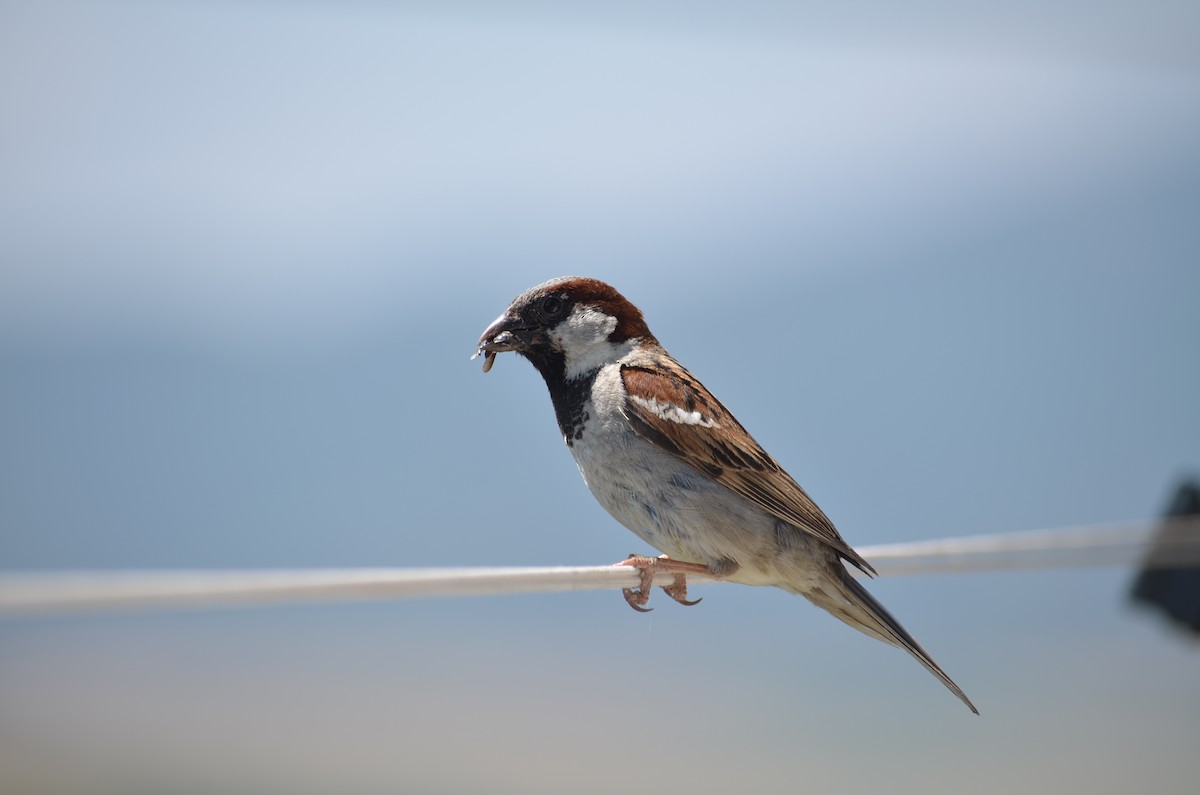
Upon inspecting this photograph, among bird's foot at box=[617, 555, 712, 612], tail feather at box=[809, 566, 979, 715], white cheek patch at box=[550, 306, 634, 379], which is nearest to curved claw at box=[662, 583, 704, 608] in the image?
bird's foot at box=[617, 555, 712, 612]

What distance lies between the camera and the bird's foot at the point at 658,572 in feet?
9.83

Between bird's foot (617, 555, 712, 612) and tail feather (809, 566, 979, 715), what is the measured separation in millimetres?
363

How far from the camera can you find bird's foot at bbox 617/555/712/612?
3.00 m

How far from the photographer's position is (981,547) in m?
2.91

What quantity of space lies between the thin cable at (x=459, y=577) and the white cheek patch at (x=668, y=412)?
1.34 feet

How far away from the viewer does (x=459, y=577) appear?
1803 millimetres

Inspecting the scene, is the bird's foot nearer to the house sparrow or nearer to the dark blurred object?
the house sparrow

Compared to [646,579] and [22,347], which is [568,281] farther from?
[22,347]

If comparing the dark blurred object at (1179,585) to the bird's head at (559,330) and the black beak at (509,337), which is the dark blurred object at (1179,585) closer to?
the bird's head at (559,330)

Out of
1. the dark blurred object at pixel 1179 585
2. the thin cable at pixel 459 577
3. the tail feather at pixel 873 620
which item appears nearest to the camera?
the thin cable at pixel 459 577

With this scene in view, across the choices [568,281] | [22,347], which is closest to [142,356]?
[22,347]

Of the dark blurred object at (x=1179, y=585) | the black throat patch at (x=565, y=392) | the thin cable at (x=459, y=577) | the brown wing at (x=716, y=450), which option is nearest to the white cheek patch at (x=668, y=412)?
the brown wing at (x=716, y=450)

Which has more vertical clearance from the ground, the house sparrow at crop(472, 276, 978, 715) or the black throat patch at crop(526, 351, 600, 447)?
the black throat patch at crop(526, 351, 600, 447)

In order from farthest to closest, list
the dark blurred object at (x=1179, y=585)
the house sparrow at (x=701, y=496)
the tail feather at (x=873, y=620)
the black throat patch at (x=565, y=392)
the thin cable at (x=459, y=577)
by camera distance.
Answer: the dark blurred object at (x=1179, y=585)
the black throat patch at (x=565, y=392)
the house sparrow at (x=701, y=496)
the tail feather at (x=873, y=620)
the thin cable at (x=459, y=577)
